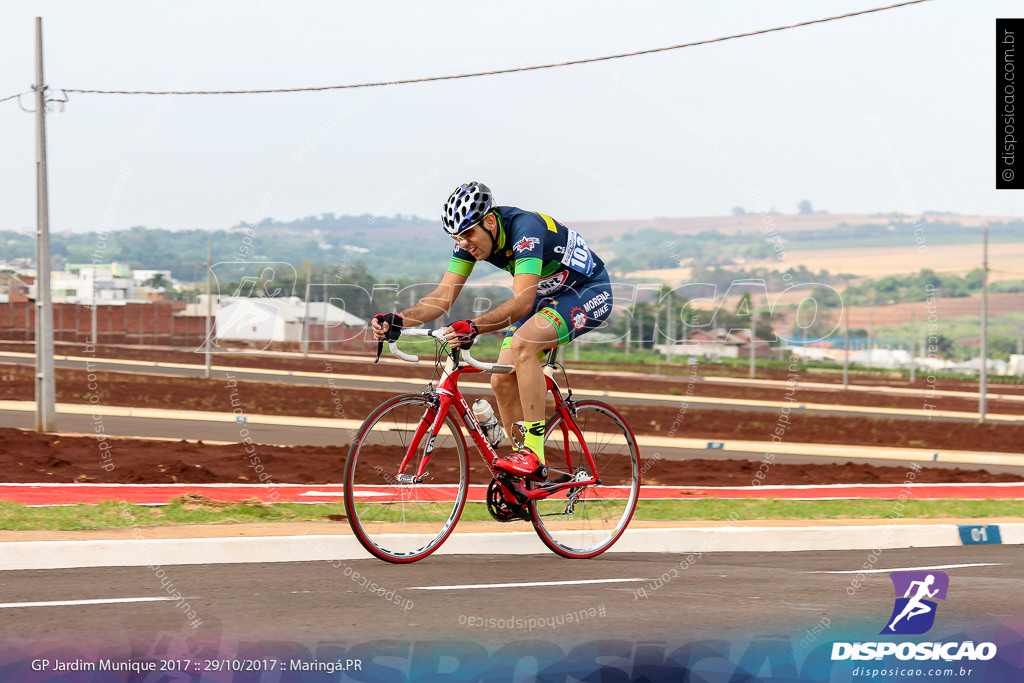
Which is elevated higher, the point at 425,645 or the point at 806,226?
the point at 806,226

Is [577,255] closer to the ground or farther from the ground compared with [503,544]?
farther from the ground

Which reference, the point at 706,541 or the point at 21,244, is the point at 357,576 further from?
the point at 21,244

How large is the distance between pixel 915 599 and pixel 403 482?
322 cm

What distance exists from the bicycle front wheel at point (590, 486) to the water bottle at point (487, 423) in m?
0.39

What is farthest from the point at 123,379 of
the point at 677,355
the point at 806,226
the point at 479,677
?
the point at 806,226

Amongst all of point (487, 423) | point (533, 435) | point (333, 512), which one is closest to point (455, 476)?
point (487, 423)

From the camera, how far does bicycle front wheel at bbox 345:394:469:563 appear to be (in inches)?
278

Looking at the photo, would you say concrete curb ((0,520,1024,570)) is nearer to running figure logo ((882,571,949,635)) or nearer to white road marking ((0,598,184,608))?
white road marking ((0,598,184,608))

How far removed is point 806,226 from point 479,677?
580ft

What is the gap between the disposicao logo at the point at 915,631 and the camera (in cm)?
531

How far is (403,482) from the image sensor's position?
23.9ft

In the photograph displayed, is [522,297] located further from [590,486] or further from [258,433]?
[258,433]

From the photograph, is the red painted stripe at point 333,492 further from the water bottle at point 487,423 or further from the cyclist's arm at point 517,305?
the cyclist's arm at point 517,305

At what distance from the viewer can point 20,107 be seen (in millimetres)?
19078
